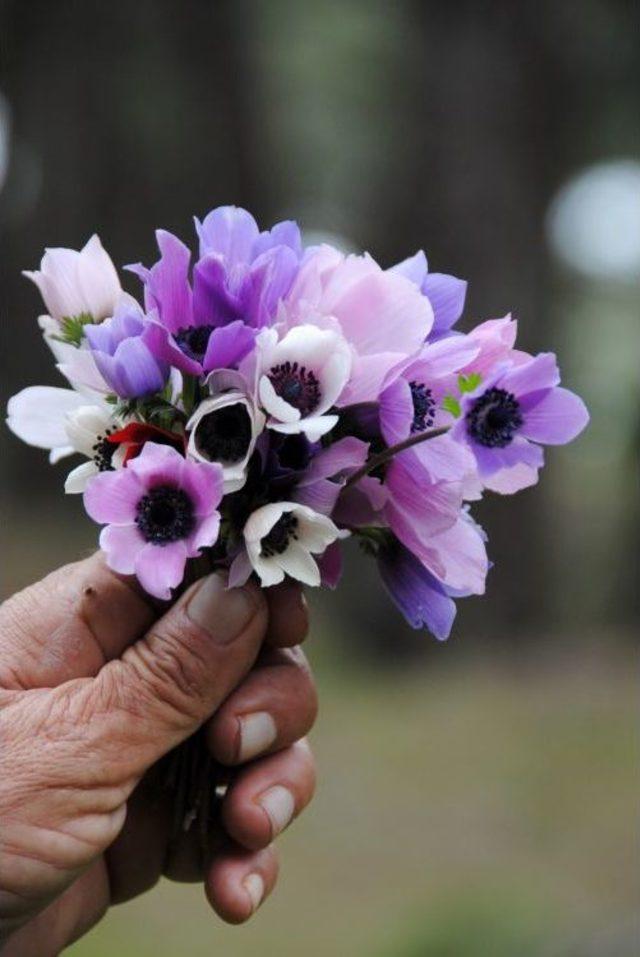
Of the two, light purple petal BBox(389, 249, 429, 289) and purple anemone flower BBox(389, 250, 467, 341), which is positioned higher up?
light purple petal BBox(389, 249, 429, 289)

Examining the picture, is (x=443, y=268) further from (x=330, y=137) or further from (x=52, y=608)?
(x=330, y=137)

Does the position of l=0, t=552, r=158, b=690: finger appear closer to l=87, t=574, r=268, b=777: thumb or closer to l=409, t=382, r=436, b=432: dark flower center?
l=87, t=574, r=268, b=777: thumb

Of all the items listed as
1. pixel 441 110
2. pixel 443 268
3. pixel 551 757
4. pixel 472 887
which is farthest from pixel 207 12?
pixel 472 887

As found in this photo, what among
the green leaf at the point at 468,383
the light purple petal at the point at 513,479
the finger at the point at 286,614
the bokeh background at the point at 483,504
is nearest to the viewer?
the green leaf at the point at 468,383

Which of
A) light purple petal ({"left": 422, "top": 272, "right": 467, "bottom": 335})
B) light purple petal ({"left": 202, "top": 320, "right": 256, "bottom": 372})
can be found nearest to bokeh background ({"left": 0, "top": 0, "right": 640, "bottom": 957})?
light purple petal ({"left": 422, "top": 272, "right": 467, "bottom": 335})

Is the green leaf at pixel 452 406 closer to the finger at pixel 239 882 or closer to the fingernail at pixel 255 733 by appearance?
the fingernail at pixel 255 733

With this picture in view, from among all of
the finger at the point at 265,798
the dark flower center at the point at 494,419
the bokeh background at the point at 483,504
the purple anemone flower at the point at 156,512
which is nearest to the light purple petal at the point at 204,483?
the purple anemone flower at the point at 156,512
